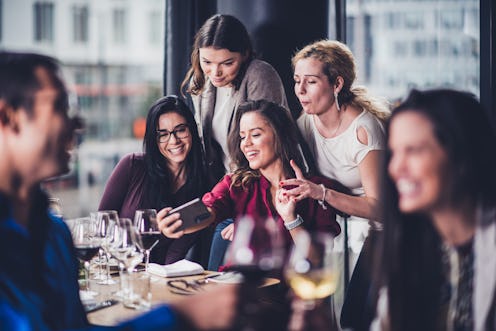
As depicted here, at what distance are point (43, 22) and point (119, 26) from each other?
1.71ft

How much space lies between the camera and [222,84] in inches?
152

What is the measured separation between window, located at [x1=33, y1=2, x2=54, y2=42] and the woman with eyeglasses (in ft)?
2.89

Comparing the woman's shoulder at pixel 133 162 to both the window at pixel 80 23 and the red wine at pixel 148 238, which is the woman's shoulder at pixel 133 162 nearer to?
the window at pixel 80 23

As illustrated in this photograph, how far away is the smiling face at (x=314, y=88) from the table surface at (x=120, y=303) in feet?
3.66

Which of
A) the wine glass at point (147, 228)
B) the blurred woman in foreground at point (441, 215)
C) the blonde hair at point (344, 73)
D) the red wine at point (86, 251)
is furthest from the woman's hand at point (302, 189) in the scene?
the blurred woman in foreground at point (441, 215)

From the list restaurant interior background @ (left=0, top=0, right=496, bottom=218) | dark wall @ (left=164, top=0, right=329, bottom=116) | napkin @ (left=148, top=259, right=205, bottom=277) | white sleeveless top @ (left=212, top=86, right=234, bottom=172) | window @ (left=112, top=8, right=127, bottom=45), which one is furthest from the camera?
window @ (left=112, top=8, right=127, bottom=45)

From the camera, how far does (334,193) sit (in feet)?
11.3

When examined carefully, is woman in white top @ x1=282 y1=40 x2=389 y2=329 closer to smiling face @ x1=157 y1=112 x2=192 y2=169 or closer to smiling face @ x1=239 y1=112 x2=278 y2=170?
smiling face @ x1=239 y1=112 x2=278 y2=170

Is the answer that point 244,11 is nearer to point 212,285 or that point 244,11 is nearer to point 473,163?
point 212,285

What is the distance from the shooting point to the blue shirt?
4.68ft

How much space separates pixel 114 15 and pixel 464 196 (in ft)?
10.7

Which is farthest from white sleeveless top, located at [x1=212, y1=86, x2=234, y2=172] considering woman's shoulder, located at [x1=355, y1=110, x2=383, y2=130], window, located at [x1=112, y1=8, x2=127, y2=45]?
window, located at [x1=112, y1=8, x2=127, y2=45]

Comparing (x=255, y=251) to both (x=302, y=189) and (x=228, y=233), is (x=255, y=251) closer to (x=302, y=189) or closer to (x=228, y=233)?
(x=302, y=189)

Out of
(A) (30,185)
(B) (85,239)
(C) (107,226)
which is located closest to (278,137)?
(C) (107,226)
